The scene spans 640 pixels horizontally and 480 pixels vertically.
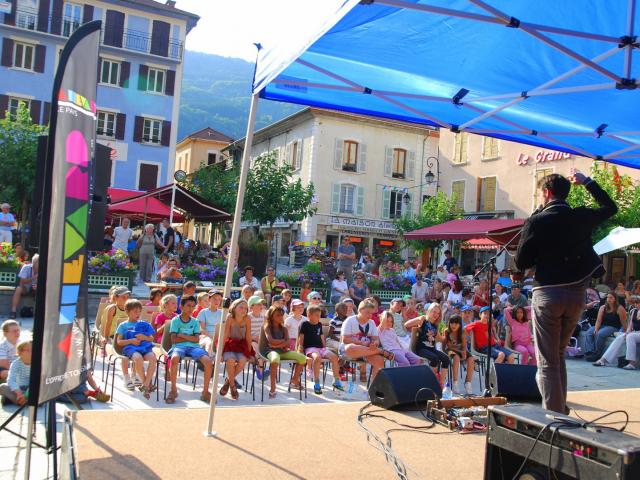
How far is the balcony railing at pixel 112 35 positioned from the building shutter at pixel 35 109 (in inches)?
143

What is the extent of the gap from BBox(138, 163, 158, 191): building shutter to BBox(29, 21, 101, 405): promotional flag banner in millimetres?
29100

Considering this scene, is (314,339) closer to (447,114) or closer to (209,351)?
(209,351)

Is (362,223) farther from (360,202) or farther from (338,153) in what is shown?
(338,153)

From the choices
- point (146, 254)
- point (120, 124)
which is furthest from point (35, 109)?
point (146, 254)

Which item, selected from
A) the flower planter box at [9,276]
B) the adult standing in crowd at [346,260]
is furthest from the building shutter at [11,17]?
the adult standing in crowd at [346,260]

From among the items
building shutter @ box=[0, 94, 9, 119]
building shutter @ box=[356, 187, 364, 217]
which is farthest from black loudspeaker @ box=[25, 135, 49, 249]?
building shutter @ box=[356, 187, 364, 217]

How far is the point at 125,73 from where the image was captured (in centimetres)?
3138

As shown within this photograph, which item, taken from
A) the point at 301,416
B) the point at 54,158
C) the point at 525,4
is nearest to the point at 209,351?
the point at 301,416

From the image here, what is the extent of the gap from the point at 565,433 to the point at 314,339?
5.76 m

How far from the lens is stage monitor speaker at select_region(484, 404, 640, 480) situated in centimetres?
250

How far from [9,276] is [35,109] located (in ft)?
67.7

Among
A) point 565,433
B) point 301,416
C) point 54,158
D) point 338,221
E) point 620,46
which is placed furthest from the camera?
point 338,221

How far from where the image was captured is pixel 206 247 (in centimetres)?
2222

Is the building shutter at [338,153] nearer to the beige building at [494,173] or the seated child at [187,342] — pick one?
the beige building at [494,173]
